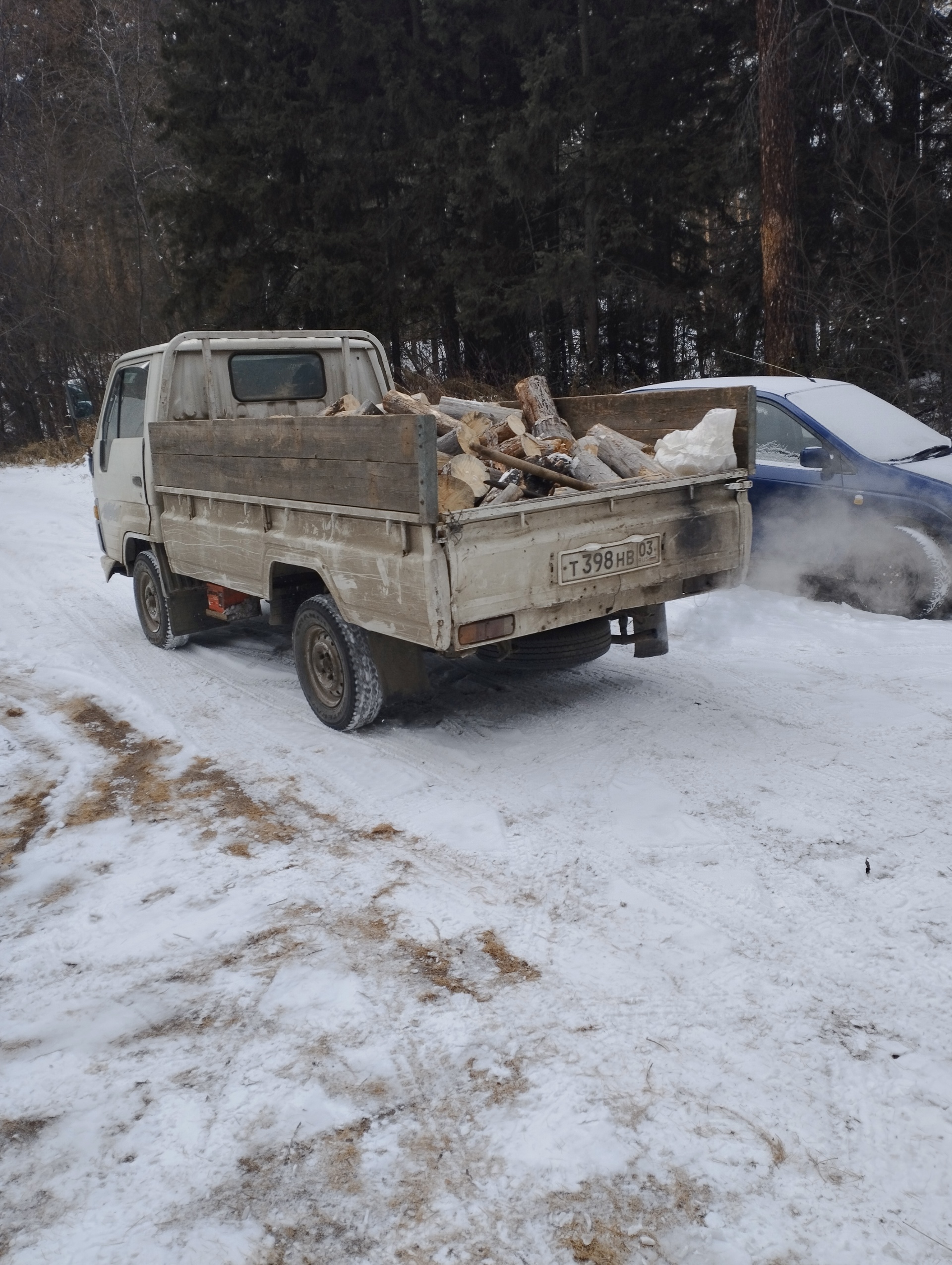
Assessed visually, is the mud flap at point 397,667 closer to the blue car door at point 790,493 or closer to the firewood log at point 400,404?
the firewood log at point 400,404

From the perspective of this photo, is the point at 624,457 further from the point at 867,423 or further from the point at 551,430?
the point at 867,423

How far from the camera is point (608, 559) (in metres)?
4.86

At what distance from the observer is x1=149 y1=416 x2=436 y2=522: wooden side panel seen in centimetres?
414

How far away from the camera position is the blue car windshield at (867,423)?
7.25m

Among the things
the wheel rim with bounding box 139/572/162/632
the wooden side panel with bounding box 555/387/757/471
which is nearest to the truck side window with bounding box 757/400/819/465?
the wooden side panel with bounding box 555/387/757/471

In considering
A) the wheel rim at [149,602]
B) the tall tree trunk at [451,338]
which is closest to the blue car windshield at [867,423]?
the wheel rim at [149,602]

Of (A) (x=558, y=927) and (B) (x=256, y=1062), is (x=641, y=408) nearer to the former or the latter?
(A) (x=558, y=927)

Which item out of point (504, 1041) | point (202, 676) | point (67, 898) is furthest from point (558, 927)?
point (202, 676)

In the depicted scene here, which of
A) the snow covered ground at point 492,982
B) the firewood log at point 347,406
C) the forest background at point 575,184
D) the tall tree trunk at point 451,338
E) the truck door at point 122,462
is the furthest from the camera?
the tall tree trunk at point 451,338

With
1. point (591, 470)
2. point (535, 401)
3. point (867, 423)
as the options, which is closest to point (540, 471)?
point (591, 470)

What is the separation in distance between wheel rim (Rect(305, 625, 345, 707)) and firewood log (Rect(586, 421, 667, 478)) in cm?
187

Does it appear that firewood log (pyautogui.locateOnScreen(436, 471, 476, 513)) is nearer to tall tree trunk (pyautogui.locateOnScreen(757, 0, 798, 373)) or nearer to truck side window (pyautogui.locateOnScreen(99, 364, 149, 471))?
truck side window (pyautogui.locateOnScreen(99, 364, 149, 471))

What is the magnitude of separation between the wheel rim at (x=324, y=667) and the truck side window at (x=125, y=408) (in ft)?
8.53

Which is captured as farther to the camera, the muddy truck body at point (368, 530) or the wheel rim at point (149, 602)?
the wheel rim at point (149, 602)
